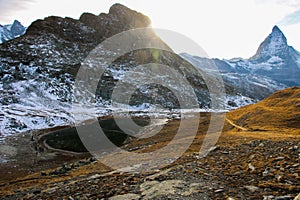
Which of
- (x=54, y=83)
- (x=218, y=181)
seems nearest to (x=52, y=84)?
(x=54, y=83)

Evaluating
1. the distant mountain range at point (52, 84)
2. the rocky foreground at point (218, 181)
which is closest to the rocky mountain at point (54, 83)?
the distant mountain range at point (52, 84)

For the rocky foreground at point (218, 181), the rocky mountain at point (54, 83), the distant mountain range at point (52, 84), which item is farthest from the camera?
the rocky mountain at point (54, 83)

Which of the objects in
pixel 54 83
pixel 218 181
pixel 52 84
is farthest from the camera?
pixel 54 83

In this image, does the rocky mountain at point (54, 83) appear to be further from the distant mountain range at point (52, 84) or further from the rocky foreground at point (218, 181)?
the rocky foreground at point (218, 181)

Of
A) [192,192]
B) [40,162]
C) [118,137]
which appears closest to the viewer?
[192,192]

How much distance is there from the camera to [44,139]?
62906 millimetres

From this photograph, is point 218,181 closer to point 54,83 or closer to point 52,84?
point 52,84

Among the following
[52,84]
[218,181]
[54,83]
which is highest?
[54,83]

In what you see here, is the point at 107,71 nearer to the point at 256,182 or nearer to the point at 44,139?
the point at 44,139

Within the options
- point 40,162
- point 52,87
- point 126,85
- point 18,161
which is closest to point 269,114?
point 40,162

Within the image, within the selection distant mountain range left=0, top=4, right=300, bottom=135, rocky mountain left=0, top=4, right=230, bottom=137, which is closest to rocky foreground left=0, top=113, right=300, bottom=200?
distant mountain range left=0, top=4, right=300, bottom=135

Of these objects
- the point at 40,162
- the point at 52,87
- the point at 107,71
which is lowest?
the point at 40,162

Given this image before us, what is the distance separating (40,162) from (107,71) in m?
129

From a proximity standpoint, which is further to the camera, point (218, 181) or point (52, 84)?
point (52, 84)
